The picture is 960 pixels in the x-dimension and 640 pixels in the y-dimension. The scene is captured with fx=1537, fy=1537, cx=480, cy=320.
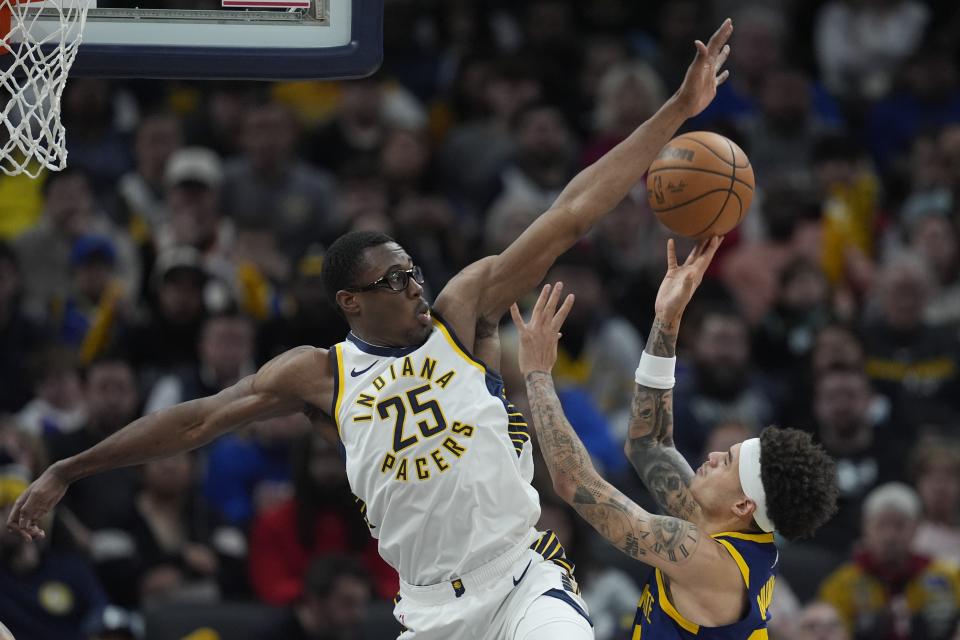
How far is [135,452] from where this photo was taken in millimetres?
5746

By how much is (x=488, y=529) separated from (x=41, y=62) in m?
2.34

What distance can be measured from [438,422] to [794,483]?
1300 mm

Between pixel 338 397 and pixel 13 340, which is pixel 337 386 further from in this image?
pixel 13 340

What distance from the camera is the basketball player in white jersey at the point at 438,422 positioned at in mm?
5508

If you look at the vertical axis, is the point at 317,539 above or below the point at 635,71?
below

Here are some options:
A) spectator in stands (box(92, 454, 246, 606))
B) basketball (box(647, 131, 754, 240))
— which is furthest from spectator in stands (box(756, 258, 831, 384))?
basketball (box(647, 131, 754, 240))

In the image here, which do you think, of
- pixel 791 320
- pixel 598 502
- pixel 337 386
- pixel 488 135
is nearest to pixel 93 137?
pixel 488 135

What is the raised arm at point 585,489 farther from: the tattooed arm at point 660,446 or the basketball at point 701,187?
the basketball at point 701,187

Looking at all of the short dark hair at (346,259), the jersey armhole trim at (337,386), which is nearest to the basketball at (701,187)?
the short dark hair at (346,259)

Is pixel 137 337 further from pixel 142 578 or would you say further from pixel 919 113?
pixel 919 113

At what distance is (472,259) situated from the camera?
34.8 feet

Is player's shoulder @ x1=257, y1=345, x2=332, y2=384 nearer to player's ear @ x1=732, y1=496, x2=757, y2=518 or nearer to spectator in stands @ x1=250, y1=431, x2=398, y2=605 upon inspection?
player's ear @ x1=732, y1=496, x2=757, y2=518

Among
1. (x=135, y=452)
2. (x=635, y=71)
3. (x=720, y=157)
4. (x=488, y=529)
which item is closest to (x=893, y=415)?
(x=635, y=71)

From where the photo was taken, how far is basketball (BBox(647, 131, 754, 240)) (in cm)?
609
